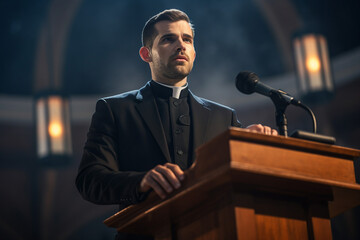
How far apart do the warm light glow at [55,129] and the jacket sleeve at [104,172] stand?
14.6ft

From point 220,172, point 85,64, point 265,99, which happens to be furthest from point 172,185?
point 85,64

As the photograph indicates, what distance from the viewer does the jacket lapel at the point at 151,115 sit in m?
2.20

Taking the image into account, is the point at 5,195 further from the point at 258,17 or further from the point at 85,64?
the point at 258,17

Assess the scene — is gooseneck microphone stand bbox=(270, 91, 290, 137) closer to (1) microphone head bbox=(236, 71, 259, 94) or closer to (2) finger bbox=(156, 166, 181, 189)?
(1) microphone head bbox=(236, 71, 259, 94)

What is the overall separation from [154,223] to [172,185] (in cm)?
24

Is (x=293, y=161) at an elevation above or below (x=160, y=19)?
below

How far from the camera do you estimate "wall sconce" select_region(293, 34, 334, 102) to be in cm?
592

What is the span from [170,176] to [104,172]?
0.43 m

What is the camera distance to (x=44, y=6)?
7961 mm

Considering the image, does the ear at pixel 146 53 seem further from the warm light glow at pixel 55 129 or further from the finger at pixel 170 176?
the warm light glow at pixel 55 129

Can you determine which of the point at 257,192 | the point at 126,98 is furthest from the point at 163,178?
the point at 126,98

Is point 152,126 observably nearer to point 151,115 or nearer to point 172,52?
point 151,115

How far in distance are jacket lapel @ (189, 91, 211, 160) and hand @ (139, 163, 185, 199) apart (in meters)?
0.55

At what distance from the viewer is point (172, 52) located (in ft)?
8.09
